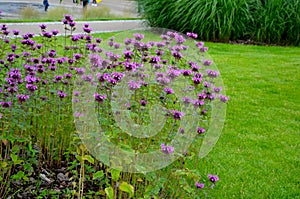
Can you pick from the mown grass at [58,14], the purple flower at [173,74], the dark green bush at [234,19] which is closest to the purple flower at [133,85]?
the purple flower at [173,74]

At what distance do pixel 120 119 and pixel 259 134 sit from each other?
248cm

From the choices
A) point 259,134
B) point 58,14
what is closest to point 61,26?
point 58,14

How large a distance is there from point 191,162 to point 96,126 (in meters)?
1.29

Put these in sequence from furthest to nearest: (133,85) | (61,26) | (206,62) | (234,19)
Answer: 1. (61,26)
2. (234,19)
3. (206,62)
4. (133,85)

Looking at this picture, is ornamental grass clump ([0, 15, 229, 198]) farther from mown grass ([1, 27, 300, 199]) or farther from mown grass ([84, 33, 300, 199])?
mown grass ([84, 33, 300, 199])

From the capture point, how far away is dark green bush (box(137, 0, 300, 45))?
392 inches

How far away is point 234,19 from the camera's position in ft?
33.4

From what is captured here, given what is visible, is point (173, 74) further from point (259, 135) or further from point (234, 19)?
point (234, 19)

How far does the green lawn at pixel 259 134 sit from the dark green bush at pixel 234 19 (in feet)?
7.87

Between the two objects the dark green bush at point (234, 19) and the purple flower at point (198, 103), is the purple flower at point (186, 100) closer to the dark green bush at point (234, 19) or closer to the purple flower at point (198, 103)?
the purple flower at point (198, 103)

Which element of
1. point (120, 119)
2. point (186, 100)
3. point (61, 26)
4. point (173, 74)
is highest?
point (173, 74)

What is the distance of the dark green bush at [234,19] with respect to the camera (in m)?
9.95

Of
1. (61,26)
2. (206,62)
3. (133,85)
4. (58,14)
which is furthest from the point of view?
(58,14)

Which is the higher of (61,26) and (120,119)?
(120,119)
